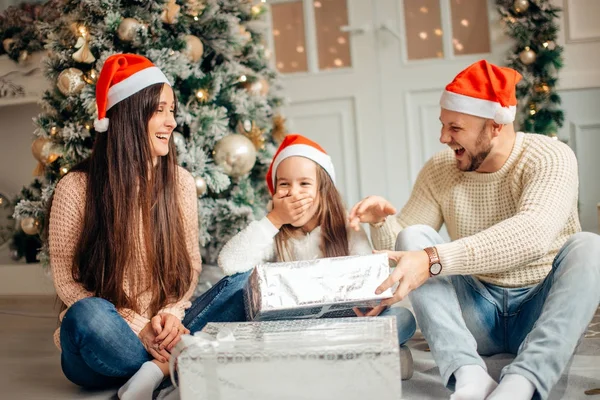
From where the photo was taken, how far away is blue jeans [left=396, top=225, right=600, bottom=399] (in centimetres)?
146

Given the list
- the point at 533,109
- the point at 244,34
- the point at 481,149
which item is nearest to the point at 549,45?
the point at 533,109

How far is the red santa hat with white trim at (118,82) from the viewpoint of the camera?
1.97 m

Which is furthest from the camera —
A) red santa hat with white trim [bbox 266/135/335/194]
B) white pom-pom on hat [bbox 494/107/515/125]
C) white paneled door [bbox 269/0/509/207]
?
white paneled door [bbox 269/0/509/207]

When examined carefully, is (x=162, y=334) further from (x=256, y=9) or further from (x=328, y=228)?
(x=256, y=9)

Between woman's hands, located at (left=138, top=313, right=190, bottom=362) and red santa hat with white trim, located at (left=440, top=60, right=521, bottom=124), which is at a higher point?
red santa hat with white trim, located at (left=440, top=60, right=521, bottom=124)

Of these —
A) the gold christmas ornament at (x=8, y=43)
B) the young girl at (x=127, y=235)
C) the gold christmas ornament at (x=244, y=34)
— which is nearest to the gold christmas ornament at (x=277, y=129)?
the gold christmas ornament at (x=244, y=34)

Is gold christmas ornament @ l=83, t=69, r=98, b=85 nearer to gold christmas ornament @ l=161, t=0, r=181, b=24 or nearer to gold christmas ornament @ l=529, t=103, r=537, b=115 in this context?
gold christmas ornament @ l=161, t=0, r=181, b=24

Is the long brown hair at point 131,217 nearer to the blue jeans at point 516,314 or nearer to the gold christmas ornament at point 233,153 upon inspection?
the blue jeans at point 516,314

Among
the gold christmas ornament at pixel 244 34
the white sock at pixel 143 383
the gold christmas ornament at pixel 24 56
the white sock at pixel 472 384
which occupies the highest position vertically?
the gold christmas ornament at pixel 24 56

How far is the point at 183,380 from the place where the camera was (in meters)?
1.30

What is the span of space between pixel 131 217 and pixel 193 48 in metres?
1.05

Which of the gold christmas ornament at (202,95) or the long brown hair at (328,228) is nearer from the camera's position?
the long brown hair at (328,228)

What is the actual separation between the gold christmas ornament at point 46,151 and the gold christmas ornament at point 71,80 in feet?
0.72

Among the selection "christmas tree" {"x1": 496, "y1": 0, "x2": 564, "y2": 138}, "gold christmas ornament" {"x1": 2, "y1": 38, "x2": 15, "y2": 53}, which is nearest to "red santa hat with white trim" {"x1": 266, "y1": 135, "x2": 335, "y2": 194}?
"christmas tree" {"x1": 496, "y1": 0, "x2": 564, "y2": 138}
